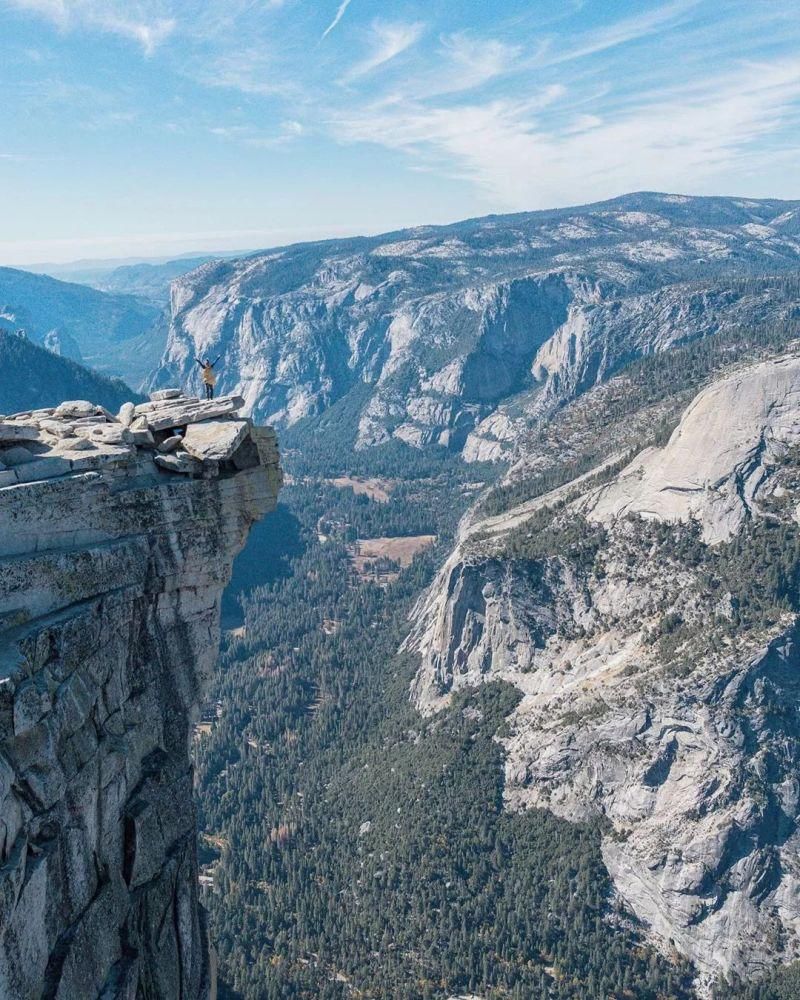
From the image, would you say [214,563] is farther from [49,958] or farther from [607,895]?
[607,895]

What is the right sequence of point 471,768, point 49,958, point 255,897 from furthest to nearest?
point 471,768 → point 255,897 → point 49,958

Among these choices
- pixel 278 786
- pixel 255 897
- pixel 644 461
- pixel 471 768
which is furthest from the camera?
pixel 644 461

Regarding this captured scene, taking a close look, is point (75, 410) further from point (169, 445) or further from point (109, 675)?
point (109, 675)

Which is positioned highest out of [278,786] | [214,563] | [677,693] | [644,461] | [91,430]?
[91,430]

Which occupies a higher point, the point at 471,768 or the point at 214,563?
the point at 214,563

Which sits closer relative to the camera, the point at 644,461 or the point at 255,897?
the point at 255,897

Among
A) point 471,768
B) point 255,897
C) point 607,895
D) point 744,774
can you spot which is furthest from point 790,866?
point 255,897

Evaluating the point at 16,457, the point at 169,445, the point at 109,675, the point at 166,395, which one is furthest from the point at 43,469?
the point at 166,395

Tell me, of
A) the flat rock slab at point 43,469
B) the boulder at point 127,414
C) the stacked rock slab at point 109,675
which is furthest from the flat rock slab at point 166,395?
the flat rock slab at point 43,469
